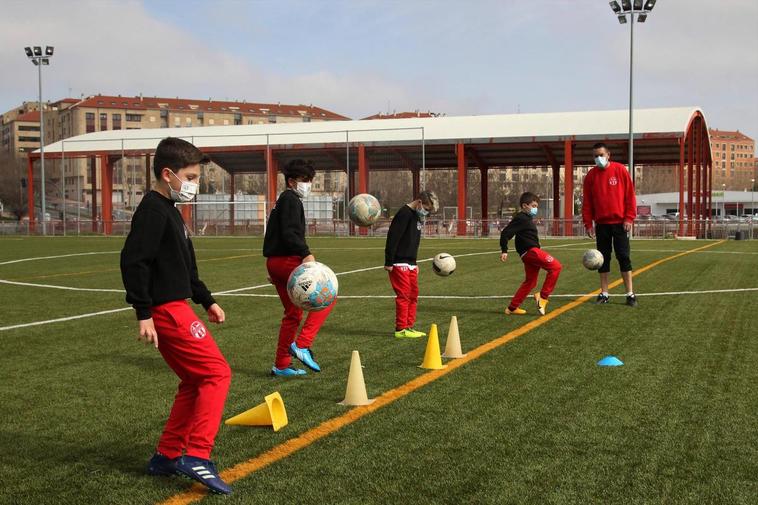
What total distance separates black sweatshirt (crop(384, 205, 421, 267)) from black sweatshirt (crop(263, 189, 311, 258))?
231cm

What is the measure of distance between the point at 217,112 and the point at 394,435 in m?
151

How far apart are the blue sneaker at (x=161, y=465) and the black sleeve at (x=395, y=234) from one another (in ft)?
16.7

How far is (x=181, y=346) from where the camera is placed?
418 centimetres

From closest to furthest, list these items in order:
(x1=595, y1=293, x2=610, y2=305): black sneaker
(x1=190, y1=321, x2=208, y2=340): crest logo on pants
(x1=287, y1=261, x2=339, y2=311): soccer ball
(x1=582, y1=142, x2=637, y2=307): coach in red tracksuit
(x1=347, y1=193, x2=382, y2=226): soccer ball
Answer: (x1=190, y1=321, x2=208, y2=340): crest logo on pants, (x1=287, y1=261, x2=339, y2=311): soccer ball, (x1=347, y1=193, x2=382, y2=226): soccer ball, (x1=595, y1=293, x2=610, y2=305): black sneaker, (x1=582, y1=142, x2=637, y2=307): coach in red tracksuit

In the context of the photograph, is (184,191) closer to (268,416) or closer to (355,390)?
(268,416)

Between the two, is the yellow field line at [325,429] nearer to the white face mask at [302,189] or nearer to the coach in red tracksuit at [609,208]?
the white face mask at [302,189]

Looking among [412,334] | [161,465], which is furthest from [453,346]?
[161,465]

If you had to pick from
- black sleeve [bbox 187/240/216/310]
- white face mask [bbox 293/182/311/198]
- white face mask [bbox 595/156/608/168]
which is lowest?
black sleeve [bbox 187/240/216/310]

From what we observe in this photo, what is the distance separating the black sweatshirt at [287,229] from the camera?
6.84 metres

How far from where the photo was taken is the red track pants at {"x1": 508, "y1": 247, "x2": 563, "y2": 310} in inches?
422

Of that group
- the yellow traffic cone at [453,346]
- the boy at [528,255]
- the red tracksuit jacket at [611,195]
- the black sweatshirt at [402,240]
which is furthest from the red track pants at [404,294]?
the red tracksuit jacket at [611,195]

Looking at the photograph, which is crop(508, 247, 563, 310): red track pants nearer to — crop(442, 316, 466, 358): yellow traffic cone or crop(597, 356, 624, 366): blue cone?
crop(442, 316, 466, 358): yellow traffic cone

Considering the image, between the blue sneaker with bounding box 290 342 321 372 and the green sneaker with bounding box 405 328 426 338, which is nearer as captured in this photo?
the blue sneaker with bounding box 290 342 321 372

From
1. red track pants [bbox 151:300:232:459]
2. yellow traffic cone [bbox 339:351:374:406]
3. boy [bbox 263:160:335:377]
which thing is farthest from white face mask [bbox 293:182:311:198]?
red track pants [bbox 151:300:232:459]
